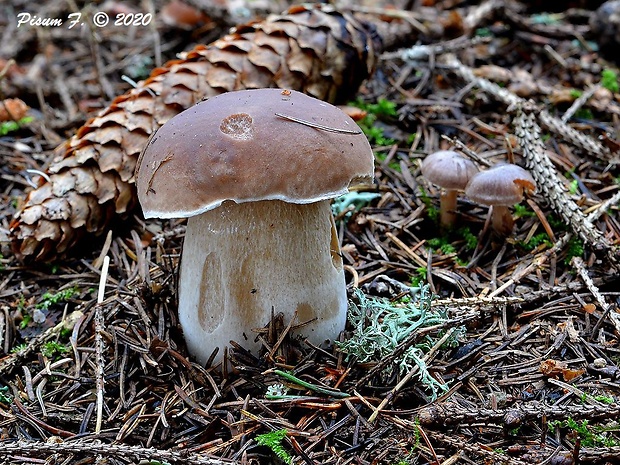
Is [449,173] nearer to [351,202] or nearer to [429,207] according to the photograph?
[429,207]

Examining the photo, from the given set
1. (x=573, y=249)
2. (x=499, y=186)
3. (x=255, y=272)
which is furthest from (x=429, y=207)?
(x=255, y=272)

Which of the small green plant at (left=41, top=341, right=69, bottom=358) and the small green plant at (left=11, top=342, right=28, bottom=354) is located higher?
the small green plant at (left=41, top=341, right=69, bottom=358)

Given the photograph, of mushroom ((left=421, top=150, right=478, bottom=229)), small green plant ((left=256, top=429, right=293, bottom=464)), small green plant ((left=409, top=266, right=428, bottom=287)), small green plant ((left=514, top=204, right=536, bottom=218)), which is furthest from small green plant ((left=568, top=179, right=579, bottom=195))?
small green plant ((left=256, top=429, right=293, bottom=464))

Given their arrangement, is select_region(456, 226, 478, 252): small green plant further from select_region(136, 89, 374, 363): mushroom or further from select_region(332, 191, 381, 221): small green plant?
select_region(136, 89, 374, 363): mushroom

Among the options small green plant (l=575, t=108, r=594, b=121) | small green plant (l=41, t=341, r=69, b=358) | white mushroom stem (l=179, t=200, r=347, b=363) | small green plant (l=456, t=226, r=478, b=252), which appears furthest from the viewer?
small green plant (l=575, t=108, r=594, b=121)

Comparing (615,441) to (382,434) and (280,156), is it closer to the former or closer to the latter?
(382,434)

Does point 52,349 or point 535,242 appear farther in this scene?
point 535,242

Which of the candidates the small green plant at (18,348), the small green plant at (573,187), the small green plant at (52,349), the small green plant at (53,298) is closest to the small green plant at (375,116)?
the small green plant at (573,187)
